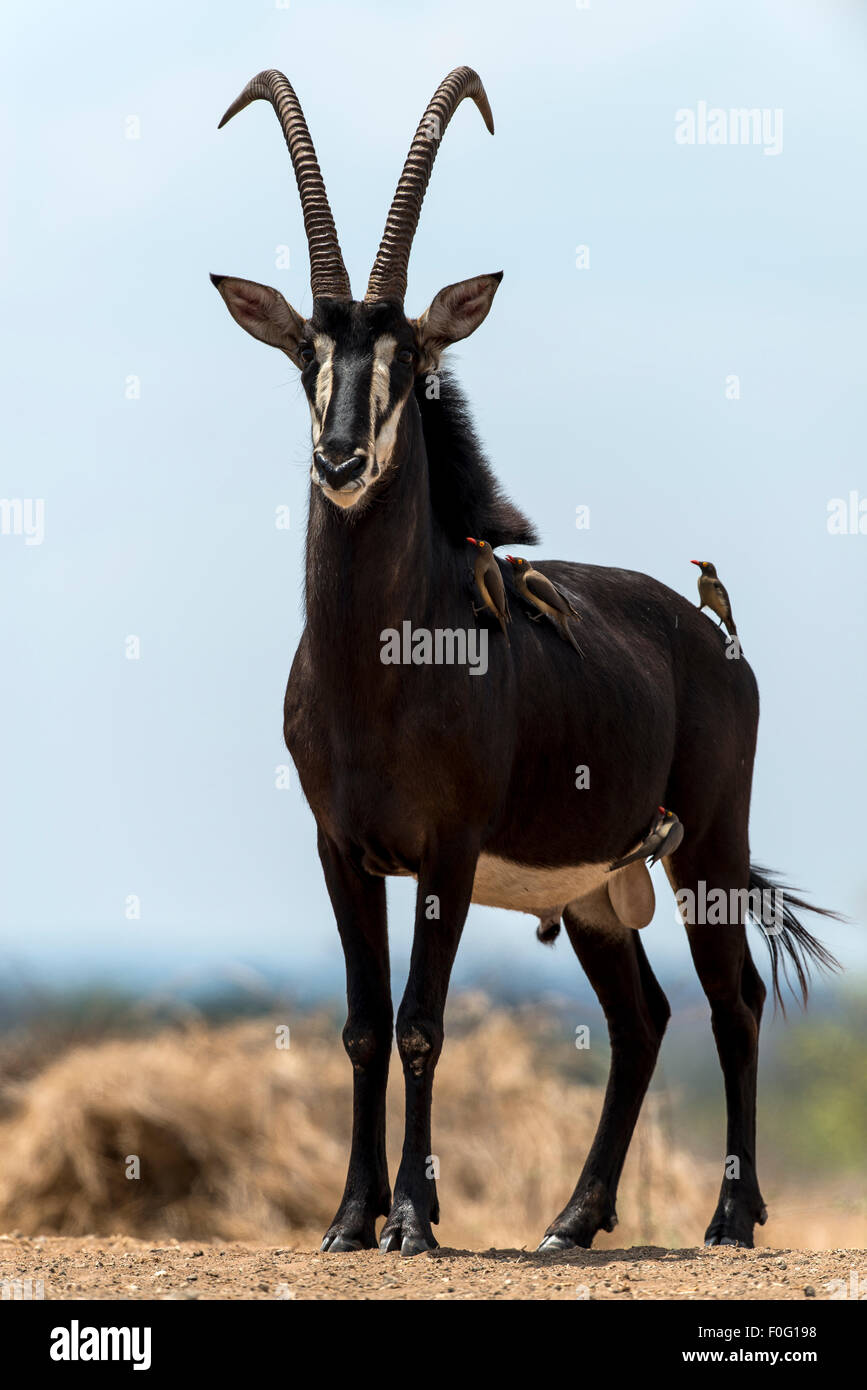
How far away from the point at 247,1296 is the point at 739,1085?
4.20 m

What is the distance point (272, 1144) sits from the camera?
1252 cm

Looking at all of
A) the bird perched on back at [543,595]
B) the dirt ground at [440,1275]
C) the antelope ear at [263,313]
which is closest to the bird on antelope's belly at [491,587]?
the bird perched on back at [543,595]

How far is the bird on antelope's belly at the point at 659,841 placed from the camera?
30.0ft

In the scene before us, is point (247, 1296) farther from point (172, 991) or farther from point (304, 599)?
point (172, 991)

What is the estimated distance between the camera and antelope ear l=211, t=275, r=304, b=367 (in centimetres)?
791

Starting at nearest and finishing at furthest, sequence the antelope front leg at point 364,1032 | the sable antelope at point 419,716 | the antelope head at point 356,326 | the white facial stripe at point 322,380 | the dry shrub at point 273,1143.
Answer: the antelope head at point 356,326
the white facial stripe at point 322,380
the sable antelope at point 419,716
the antelope front leg at point 364,1032
the dry shrub at point 273,1143

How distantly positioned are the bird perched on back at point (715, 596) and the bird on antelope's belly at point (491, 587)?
8.08 feet

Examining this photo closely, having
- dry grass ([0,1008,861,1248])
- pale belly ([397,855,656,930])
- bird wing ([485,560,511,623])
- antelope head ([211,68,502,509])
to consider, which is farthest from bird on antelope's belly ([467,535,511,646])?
dry grass ([0,1008,861,1248])

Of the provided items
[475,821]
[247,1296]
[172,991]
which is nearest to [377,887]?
[475,821]

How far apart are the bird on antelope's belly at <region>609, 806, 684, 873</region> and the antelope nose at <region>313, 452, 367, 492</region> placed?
285cm

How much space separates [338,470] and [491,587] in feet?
4.62

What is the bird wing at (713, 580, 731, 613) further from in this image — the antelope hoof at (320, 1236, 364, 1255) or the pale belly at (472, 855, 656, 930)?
the antelope hoof at (320, 1236, 364, 1255)

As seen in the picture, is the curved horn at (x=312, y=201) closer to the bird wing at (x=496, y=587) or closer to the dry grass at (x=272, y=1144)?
the bird wing at (x=496, y=587)

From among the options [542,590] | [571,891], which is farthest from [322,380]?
[571,891]
